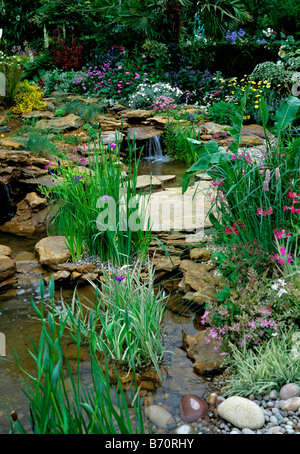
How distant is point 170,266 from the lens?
13.0 feet

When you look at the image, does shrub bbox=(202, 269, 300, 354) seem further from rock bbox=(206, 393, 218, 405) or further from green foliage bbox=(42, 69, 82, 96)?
green foliage bbox=(42, 69, 82, 96)

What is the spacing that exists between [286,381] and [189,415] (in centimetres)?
59

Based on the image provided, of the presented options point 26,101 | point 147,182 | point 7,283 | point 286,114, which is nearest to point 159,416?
point 7,283

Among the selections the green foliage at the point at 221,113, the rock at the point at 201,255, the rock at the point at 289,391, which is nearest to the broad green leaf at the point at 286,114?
the rock at the point at 201,255

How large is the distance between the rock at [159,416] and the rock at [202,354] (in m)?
0.45

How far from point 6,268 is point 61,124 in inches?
174

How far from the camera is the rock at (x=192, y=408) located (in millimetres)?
2408

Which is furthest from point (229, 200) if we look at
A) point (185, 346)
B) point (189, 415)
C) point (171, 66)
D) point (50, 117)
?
point (171, 66)

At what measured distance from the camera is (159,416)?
239cm

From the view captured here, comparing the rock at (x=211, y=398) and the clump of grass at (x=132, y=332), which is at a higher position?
the clump of grass at (x=132, y=332)

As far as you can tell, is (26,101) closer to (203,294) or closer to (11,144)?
(11,144)

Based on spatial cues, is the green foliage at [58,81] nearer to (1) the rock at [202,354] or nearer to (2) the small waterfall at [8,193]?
(2) the small waterfall at [8,193]

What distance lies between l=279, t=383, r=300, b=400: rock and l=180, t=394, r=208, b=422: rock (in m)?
0.43
